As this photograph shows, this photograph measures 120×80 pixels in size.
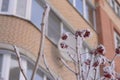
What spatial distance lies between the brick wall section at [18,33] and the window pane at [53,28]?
4.25 ft

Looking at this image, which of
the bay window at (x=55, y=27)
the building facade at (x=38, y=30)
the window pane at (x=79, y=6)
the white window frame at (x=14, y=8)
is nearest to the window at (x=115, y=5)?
the building facade at (x=38, y=30)

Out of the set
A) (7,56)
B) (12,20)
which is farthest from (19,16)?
(7,56)

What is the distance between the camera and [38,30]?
9.93m

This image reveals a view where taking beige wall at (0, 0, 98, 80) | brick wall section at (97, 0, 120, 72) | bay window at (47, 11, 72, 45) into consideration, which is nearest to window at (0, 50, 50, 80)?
beige wall at (0, 0, 98, 80)

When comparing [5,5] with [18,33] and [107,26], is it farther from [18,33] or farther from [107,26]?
[107,26]

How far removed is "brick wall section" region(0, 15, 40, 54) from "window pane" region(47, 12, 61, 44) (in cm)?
129

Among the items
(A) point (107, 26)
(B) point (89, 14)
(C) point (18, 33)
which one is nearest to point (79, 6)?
(B) point (89, 14)

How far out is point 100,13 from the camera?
1529 centimetres

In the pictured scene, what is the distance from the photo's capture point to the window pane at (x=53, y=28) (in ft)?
36.1

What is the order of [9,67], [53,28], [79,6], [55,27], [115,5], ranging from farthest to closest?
[115,5], [79,6], [55,27], [53,28], [9,67]

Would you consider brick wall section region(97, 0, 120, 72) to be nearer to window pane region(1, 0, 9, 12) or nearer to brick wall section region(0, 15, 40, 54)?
brick wall section region(0, 15, 40, 54)

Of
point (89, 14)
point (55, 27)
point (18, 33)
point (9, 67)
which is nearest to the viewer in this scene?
point (9, 67)

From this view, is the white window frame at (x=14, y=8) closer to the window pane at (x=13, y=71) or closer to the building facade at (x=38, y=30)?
the building facade at (x=38, y=30)

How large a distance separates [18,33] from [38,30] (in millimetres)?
819
